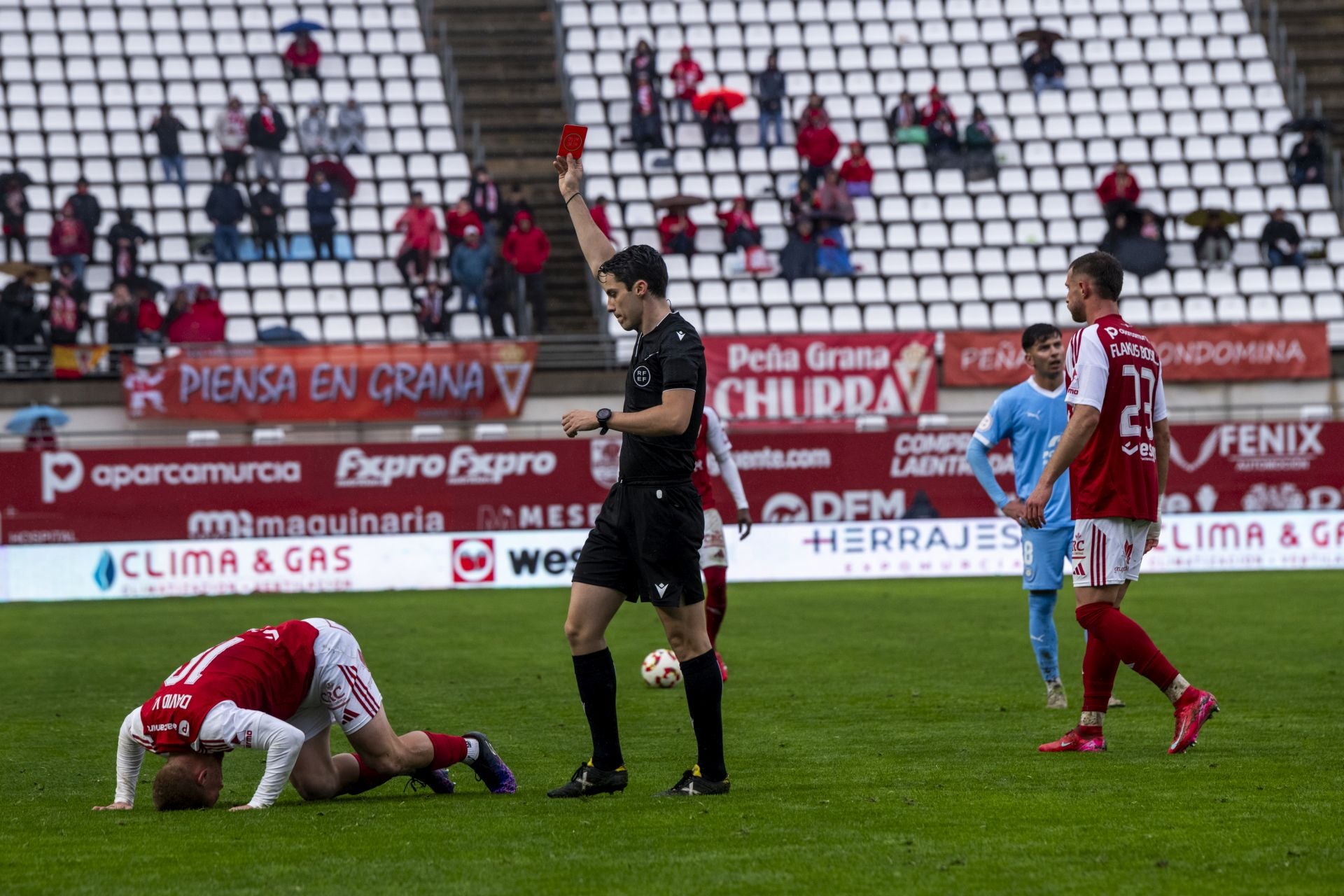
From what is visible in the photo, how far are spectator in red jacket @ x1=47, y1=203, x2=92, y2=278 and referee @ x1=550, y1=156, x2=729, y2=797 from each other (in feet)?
69.7

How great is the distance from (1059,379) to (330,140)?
861 inches

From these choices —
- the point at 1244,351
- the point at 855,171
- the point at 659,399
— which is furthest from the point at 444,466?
the point at 659,399

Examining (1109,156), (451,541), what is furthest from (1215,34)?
(451,541)

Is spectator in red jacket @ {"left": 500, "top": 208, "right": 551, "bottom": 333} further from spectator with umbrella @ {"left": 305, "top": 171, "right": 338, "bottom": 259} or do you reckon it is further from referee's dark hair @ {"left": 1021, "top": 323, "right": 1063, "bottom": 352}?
referee's dark hair @ {"left": 1021, "top": 323, "right": 1063, "bottom": 352}

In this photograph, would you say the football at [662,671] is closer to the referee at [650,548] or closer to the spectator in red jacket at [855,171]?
the referee at [650,548]

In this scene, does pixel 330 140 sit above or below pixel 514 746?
above

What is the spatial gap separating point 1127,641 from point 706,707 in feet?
6.79

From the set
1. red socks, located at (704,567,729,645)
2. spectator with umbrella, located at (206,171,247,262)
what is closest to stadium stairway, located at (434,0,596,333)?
spectator with umbrella, located at (206,171,247,262)

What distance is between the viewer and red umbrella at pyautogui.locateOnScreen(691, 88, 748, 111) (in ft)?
101

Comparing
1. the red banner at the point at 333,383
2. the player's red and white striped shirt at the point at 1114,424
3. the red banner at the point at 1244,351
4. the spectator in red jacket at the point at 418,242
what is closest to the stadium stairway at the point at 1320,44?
the red banner at the point at 1244,351

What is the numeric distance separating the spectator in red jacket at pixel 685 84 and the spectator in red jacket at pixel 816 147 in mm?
2663

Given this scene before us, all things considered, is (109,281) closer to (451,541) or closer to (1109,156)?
(451,541)

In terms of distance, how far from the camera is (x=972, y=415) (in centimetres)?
2522

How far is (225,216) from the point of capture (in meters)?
27.6
